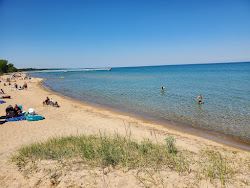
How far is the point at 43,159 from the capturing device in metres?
5.54

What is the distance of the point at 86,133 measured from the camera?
9.48m

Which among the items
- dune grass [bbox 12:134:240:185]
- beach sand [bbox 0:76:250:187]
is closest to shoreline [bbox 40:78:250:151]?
beach sand [bbox 0:76:250:187]

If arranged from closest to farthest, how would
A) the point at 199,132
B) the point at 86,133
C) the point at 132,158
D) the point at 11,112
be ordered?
1. the point at 132,158
2. the point at 86,133
3. the point at 199,132
4. the point at 11,112

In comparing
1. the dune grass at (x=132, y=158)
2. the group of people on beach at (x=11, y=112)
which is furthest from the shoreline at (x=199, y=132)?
the group of people on beach at (x=11, y=112)

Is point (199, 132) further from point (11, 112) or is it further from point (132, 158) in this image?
point (11, 112)

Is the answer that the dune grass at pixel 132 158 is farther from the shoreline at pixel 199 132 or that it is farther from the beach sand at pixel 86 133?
the shoreline at pixel 199 132

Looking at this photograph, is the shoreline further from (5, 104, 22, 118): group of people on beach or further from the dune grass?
(5, 104, 22, 118): group of people on beach

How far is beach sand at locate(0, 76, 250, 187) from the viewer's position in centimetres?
430

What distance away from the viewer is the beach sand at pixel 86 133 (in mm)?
4301

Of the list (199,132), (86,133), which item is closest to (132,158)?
(86,133)

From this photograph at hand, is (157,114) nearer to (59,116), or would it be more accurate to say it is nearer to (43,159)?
(59,116)

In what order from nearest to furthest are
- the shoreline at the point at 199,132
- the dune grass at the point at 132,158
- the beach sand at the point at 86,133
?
1. the beach sand at the point at 86,133
2. the dune grass at the point at 132,158
3. the shoreline at the point at 199,132

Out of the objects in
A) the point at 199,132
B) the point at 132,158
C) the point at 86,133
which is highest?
the point at 132,158

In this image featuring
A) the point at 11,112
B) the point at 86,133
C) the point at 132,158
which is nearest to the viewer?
the point at 132,158
